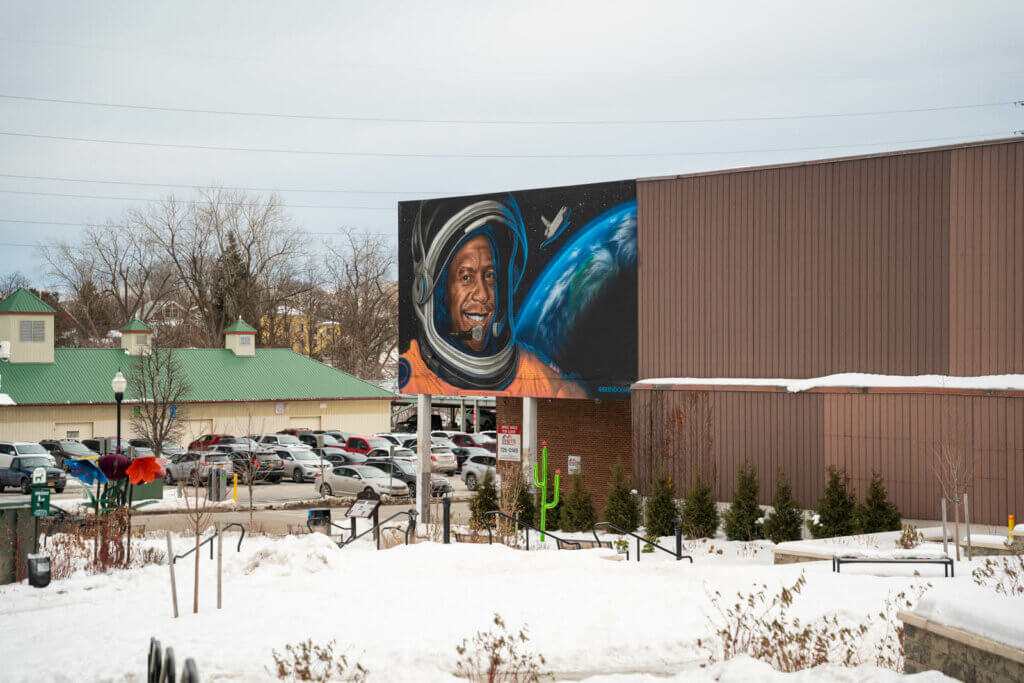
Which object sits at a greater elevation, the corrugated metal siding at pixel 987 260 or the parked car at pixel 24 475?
the corrugated metal siding at pixel 987 260

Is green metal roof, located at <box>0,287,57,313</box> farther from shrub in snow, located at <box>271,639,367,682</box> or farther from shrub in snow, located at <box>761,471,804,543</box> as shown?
shrub in snow, located at <box>271,639,367,682</box>

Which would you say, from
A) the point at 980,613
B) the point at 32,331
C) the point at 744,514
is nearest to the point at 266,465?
the point at 32,331

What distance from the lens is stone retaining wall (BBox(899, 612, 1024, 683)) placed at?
7.76m

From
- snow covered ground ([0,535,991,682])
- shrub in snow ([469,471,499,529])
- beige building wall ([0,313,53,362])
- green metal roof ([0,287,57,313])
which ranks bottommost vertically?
shrub in snow ([469,471,499,529])

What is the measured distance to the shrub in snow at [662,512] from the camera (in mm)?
23844

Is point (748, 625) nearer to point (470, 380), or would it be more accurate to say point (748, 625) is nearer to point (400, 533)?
point (400, 533)

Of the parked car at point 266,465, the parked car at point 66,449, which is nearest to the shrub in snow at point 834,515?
the parked car at point 266,465

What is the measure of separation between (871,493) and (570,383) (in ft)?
32.8

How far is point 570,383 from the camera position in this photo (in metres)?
29.2

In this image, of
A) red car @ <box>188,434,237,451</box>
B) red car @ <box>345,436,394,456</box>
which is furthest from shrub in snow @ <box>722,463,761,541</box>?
red car @ <box>188,434,237,451</box>

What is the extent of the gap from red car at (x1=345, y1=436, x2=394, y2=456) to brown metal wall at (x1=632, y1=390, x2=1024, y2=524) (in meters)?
24.2

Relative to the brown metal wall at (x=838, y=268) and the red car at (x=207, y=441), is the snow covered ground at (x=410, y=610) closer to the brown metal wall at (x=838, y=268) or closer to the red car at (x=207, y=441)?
the brown metal wall at (x=838, y=268)

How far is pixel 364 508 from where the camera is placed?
824 inches

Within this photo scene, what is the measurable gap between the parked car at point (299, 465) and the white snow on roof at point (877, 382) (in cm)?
2114
